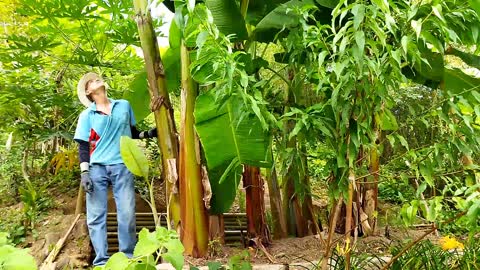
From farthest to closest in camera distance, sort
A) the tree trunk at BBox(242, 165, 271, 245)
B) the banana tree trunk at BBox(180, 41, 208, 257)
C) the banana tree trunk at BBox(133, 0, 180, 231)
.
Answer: the tree trunk at BBox(242, 165, 271, 245) → the banana tree trunk at BBox(133, 0, 180, 231) → the banana tree trunk at BBox(180, 41, 208, 257)

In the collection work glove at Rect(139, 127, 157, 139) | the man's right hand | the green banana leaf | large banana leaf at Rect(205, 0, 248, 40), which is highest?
large banana leaf at Rect(205, 0, 248, 40)

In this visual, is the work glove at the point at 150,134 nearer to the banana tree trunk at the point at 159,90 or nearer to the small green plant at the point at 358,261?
the banana tree trunk at the point at 159,90

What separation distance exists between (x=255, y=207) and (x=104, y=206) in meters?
1.19

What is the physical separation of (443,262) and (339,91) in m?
1.38

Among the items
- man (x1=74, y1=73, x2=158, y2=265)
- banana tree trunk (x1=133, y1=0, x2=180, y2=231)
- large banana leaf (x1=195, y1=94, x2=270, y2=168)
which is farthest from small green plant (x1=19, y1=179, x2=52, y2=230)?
large banana leaf (x1=195, y1=94, x2=270, y2=168)

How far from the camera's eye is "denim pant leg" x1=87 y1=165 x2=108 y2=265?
11.3 ft

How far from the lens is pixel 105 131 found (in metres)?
3.52

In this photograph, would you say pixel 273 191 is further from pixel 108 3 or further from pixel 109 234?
pixel 108 3

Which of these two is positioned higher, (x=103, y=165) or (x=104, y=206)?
(x=103, y=165)

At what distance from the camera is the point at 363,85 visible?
1550 millimetres

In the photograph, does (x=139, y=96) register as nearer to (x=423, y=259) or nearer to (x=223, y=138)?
(x=223, y=138)

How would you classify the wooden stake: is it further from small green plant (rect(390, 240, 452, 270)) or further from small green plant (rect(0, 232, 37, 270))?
small green plant (rect(390, 240, 452, 270))

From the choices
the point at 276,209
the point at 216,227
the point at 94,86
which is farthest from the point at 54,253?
the point at 276,209

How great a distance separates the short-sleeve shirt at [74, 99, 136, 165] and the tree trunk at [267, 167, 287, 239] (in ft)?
3.79
